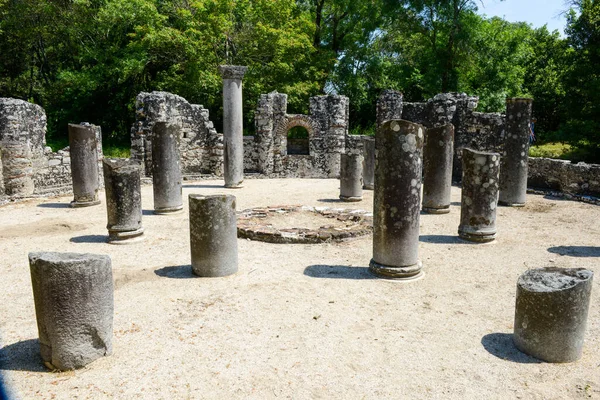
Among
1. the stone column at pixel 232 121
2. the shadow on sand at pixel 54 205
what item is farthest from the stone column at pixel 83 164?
the stone column at pixel 232 121

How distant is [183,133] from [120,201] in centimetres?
979

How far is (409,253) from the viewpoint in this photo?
7.38 metres

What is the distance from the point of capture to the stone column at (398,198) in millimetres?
7105

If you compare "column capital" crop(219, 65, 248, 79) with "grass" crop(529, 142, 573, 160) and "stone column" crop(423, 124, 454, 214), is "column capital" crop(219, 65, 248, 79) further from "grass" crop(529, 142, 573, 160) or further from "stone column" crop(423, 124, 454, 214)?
"grass" crop(529, 142, 573, 160)

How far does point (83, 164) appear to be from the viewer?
12.9 metres

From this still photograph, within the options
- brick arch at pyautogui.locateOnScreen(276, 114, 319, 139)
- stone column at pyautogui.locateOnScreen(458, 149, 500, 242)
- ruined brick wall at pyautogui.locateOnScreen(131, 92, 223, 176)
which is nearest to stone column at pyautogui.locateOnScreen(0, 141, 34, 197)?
ruined brick wall at pyautogui.locateOnScreen(131, 92, 223, 176)

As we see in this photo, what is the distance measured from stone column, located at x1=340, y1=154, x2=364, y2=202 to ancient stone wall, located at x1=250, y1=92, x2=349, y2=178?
A: 615 cm

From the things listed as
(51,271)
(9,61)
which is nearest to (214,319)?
(51,271)

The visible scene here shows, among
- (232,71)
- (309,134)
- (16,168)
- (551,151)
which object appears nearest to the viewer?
(16,168)

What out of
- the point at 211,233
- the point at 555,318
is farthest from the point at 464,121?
the point at 555,318

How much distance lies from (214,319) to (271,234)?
368 centimetres

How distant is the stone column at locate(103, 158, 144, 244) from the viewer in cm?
948

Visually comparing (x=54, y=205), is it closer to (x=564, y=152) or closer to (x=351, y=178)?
(x=351, y=178)

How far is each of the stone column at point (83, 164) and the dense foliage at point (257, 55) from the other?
12.3 m
